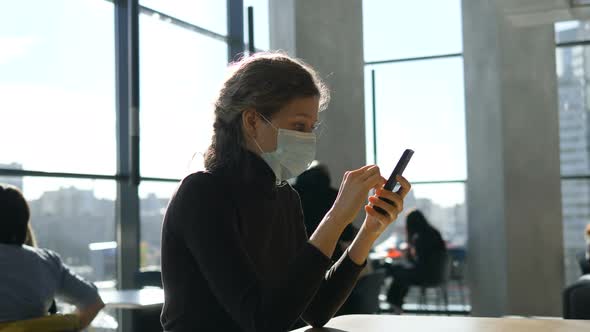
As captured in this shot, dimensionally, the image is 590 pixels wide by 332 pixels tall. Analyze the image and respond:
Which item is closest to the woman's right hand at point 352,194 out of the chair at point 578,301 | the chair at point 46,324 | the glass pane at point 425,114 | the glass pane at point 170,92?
the chair at point 46,324

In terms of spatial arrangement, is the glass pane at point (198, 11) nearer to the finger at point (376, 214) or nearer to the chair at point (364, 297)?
the chair at point (364, 297)

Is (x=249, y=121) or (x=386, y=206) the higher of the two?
(x=249, y=121)

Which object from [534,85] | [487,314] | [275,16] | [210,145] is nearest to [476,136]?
[534,85]

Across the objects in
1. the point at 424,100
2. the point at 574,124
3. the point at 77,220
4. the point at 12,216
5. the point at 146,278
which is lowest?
the point at 146,278

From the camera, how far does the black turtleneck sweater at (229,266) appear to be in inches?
58.5

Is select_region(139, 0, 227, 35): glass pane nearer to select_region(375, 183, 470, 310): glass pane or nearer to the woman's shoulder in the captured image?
select_region(375, 183, 470, 310): glass pane

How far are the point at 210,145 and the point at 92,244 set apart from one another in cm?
375

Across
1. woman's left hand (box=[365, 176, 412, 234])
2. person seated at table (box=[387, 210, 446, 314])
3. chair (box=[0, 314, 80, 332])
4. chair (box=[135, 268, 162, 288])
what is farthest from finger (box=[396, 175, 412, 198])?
person seated at table (box=[387, 210, 446, 314])

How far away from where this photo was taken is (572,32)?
8570mm

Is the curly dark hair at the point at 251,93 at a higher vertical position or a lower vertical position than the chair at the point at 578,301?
higher

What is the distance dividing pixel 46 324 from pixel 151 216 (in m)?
3.20

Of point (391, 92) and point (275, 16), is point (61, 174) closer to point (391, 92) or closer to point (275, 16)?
point (275, 16)

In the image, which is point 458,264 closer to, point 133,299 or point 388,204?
point 133,299

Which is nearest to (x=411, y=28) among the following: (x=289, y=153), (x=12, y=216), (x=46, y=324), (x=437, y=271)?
(x=437, y=271)
